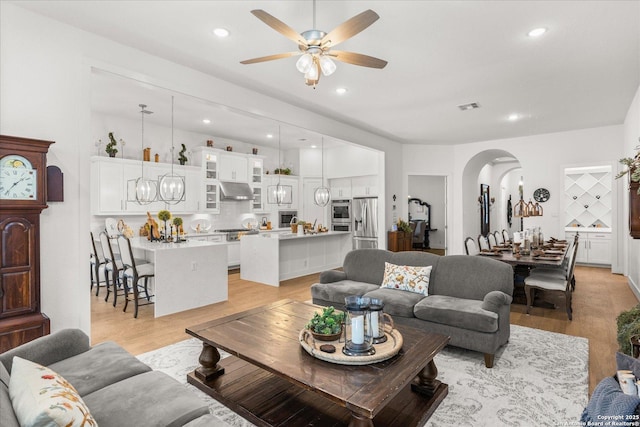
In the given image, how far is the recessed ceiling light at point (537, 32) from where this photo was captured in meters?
3.05

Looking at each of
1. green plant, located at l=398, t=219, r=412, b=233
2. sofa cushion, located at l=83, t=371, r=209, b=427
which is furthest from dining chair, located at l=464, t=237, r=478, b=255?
sofa cushion, located at l=83, t=371, r=209, b=427

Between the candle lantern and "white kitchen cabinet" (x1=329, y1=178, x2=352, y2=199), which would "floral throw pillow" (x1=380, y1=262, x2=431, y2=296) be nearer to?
the candle lantern

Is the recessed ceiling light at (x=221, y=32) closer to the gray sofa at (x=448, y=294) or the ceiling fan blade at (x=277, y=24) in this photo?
the ceiling fan blade at (x=277, y=24)

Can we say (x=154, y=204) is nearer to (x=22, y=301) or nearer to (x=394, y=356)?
(x=22, y=301)

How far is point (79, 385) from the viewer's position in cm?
182

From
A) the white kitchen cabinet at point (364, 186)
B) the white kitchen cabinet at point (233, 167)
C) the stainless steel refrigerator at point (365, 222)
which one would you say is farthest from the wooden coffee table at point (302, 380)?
the white kitchen cabinet at point (364, 186)

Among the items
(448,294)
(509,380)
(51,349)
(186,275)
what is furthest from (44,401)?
(186,275)

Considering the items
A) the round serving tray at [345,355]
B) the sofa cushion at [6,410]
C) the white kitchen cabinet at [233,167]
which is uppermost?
the white kitchen cabinet at [233,167]

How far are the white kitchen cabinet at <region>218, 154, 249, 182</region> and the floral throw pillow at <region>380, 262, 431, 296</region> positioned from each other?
5.00 m

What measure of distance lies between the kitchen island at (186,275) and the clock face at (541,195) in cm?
691

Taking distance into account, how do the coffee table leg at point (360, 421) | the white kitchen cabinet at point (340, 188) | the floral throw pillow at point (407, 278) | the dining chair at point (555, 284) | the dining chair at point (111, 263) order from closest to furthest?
the coffee table leg at point (360, 421)
the floral throw pillow at point (407, 278)
the dining chair at point (555, 284)
the dining chair at point (111, 263)
the white kitchen cabinet at point (340, 188)

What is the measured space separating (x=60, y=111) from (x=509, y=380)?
4372mm

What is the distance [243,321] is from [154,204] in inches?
188

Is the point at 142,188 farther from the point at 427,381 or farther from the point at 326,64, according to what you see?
the point at 427,381
